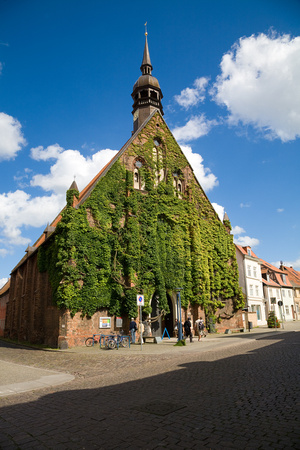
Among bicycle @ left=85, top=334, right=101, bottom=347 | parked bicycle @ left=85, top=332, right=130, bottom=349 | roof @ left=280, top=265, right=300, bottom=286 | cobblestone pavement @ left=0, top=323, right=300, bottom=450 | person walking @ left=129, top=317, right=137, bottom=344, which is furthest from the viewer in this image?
roof @ left=280, top=265, right=300, bottom=286

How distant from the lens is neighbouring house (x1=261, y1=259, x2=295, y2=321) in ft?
163

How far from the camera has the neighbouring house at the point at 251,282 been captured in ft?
143

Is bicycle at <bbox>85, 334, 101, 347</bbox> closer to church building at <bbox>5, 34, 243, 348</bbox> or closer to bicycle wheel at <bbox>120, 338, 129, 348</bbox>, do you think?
church building at <bbox>5, 34, 243, 348</bbox>

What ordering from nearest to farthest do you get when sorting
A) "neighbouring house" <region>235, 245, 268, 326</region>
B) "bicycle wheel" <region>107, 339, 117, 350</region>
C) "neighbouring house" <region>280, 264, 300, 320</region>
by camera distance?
1. "bicycle wheel" <region>107, 339, 117, 350</region>
2. "neighbouring house" <region>235, 245, 268, 326</region>
3. "neighbouring house" <region>280, 264, 300, 320</region>

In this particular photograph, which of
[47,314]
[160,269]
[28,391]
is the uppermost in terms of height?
[160,269]

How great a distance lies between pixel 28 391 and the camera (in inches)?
321

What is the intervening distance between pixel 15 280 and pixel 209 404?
37.2 m

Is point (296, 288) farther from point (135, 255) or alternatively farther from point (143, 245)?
point (135, 255)

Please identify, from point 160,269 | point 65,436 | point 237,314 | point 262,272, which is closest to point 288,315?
point 262,272

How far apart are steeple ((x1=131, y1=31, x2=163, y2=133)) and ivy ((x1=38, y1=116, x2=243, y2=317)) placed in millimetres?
5971

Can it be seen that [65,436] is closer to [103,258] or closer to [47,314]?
[103,258]

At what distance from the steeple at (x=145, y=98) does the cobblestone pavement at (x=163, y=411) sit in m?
29.7

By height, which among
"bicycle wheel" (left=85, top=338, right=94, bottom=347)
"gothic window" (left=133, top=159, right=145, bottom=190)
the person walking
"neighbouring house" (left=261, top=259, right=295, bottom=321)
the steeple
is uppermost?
the steeple

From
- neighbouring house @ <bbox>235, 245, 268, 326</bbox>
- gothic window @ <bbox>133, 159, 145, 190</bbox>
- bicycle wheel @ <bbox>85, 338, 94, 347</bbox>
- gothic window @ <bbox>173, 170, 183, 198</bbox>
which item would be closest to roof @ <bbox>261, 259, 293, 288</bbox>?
neighbouring house @ <bbox>235, 245, 268, 326</bbox>
